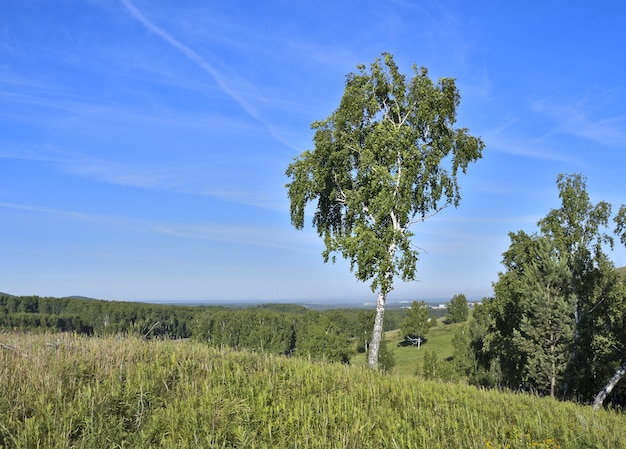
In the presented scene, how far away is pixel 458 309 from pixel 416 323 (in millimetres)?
43270

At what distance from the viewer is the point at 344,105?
76.6ft

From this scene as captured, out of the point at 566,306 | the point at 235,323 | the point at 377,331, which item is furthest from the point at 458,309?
the point at 377,331

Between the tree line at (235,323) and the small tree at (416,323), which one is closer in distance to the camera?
the tree line at (235,323)

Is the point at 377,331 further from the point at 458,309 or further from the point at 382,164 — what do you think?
the point at 458,309

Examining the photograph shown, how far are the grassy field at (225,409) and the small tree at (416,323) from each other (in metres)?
108

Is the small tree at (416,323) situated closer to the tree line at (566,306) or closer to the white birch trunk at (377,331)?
the tree line at (566,306)

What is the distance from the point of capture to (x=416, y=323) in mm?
110938

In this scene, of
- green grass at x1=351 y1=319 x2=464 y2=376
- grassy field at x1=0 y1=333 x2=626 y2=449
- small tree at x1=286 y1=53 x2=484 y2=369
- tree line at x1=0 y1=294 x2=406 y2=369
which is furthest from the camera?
→ green grass at x1=351 y1=319 x2=464 y2=376

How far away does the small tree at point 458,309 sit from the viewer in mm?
146250

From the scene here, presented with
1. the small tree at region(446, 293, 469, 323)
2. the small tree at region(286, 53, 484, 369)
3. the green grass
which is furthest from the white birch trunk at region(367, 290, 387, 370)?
the small tree at region(446, 293, 469, 323)

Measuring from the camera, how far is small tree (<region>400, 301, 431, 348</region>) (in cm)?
11069

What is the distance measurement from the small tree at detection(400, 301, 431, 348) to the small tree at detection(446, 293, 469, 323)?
127 ft

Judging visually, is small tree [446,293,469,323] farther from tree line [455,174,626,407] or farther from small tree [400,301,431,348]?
tree line [455,174,626,407]

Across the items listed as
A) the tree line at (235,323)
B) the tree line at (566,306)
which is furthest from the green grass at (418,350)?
the tree line at (566,306)
